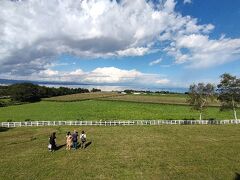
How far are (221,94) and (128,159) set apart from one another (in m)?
39.3

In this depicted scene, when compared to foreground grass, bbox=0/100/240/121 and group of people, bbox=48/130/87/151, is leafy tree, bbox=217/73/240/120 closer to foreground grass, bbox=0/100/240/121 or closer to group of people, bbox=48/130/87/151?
foreground grass, bbox=0/100/240/121

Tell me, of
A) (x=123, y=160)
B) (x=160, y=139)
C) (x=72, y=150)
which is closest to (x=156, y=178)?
(x=123, y=160)

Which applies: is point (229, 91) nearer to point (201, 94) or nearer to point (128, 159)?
point (201, 94)

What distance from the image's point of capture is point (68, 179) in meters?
18.9

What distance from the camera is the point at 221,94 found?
57500mm

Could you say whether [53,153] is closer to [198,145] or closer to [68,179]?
[68,179]

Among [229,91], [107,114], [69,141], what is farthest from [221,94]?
[69,141]

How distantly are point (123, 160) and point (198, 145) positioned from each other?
924cm

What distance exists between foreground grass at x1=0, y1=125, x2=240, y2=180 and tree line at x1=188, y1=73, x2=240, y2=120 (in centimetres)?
2449

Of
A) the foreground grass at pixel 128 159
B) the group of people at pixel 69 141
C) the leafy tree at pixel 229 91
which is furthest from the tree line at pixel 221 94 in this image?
the group of people at pixel 69 141

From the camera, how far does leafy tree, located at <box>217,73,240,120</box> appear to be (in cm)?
5588

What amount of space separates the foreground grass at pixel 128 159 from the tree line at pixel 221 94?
80.3 ft

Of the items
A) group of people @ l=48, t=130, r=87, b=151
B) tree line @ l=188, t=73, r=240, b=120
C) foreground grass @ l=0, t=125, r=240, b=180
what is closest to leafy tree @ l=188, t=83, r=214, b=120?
tree line @ l=188, t=73, r=240, b=120

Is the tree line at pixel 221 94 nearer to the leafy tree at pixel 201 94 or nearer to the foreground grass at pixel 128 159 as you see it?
the leafy tree at pixel 201 94
